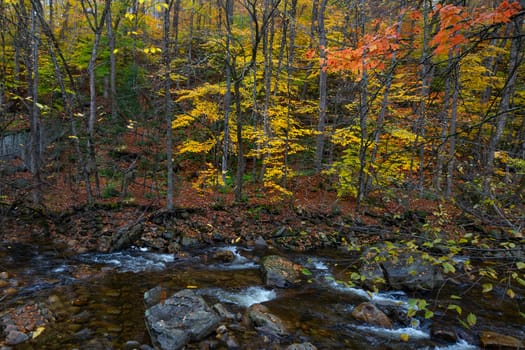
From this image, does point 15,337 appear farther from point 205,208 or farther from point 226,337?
point 205,208

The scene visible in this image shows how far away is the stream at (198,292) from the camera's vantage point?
5.48m

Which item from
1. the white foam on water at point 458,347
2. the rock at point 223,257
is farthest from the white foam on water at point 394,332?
the rock at point 223,257

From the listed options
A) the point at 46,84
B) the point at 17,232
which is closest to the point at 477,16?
the point at 17,232

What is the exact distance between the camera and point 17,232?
9.88 meters

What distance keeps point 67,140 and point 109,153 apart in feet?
6.38

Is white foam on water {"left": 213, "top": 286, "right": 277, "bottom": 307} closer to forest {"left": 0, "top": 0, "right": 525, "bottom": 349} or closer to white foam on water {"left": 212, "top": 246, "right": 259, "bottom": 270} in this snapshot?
forest {"left": 0, "top": 0, "right": 525, "bottom": 349}

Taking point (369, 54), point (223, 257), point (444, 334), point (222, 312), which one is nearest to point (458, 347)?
point (444, 334)

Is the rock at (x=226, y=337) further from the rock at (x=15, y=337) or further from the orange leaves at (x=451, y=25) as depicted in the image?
the orange leaves at (x=451, y=25)

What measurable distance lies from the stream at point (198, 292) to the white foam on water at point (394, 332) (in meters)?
0.02

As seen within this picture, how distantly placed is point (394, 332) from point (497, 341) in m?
1.65

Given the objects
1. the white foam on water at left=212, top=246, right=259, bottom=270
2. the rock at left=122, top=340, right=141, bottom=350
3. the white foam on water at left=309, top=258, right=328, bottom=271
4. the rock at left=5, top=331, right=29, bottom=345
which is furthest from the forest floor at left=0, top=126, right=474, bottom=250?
the rock at left=122, top=340, right=141, bottom=350

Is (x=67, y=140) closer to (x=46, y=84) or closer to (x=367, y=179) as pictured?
(x=46, y=84)

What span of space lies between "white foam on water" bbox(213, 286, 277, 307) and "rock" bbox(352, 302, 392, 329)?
70.5 inches

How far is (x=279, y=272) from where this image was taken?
314 inches
